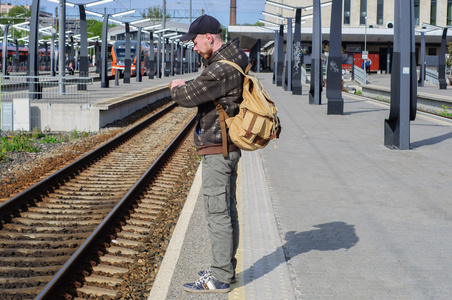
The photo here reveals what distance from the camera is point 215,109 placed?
180 inches

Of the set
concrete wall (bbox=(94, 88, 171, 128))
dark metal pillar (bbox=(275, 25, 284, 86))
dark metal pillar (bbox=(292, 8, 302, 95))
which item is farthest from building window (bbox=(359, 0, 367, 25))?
concrete wall (bbox=(94, 88, 171, 128))

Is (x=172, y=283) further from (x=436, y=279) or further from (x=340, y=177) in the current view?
(x=340, y=177)

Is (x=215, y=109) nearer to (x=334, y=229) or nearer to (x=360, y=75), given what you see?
(x=334, y=229)

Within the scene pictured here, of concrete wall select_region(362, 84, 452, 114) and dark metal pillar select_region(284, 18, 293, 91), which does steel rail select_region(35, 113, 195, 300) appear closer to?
concrete wall select_region(362, 84, 452, 114)

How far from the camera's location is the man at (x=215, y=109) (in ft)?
14.6

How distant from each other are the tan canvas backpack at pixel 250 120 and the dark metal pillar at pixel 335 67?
17103 mm

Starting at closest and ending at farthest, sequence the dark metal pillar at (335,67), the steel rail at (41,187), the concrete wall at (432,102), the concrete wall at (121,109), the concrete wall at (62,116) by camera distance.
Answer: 1. the steel rail at (41,187)
2. the concrete wall at (62,116)
3. the concrete wall at (121,109)
4. the dark metal pillar at (335,67)
5. the concrete wall at (432,102)

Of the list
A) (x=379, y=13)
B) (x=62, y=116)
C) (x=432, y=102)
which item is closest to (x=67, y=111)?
(x=62, y=116)

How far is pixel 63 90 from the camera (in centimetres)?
1898

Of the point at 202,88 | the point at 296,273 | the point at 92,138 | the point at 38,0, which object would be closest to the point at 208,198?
the point at 202,88

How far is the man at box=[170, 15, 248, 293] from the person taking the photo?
4453 mm

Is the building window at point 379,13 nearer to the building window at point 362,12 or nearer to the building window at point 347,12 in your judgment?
the building window at point 362,12

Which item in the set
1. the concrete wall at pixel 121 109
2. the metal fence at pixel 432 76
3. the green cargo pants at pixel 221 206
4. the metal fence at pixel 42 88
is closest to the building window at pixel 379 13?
the metal fence at pixel 432 76

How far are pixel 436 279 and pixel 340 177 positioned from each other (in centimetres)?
484
